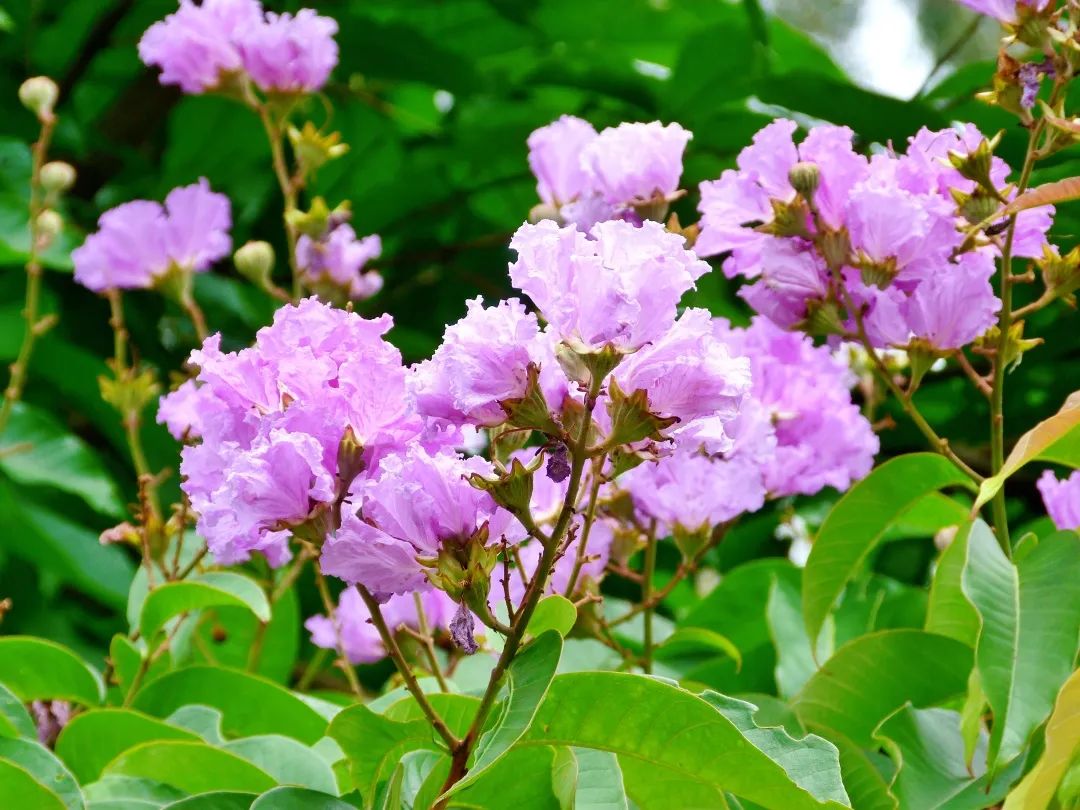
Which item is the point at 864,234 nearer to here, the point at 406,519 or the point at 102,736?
the point at 406,519

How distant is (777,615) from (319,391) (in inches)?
22.3

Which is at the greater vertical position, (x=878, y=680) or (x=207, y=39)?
(x=207, y=39)

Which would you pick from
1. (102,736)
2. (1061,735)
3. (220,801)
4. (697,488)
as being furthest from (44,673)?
(1061,735)

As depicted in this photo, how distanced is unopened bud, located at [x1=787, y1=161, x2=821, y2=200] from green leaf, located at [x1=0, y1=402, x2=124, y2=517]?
0.97 metres

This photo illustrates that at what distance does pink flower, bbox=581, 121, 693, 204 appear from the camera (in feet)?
2.74

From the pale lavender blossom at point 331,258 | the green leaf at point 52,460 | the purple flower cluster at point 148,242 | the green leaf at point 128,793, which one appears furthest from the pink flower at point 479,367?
the green leaf at point 52,460

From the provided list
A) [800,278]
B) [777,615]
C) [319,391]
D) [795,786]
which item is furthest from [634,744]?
[777,615]

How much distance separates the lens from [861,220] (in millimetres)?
796

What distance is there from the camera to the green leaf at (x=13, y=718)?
76 cm

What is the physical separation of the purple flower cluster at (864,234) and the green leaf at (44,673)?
1.71 ft

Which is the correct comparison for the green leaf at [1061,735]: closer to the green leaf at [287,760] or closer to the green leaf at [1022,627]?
the green leaf at [1022,627]

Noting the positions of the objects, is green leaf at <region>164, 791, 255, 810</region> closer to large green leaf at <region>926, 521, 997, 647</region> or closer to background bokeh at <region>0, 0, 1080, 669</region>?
large green leaf at <region>926, 521, 997, 647</region>

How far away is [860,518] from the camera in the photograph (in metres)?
0.86

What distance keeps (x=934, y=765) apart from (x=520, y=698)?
1.03ft
